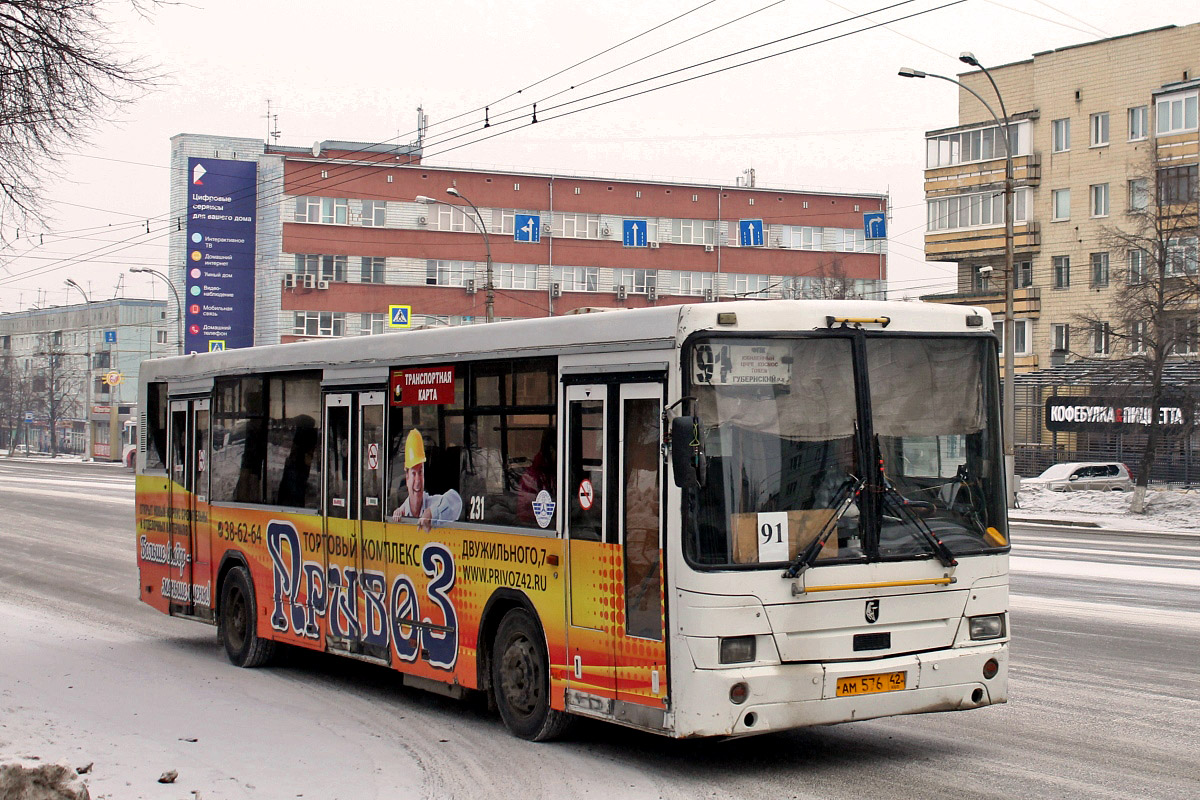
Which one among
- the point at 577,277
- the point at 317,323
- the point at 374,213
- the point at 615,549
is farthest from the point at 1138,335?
the point at 317,323

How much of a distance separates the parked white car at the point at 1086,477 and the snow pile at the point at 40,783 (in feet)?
144

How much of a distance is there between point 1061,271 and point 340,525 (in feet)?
176

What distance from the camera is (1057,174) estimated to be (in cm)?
6019

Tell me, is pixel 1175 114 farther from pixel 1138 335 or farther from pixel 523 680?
pixel 523 680

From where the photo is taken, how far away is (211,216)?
72.8 meters

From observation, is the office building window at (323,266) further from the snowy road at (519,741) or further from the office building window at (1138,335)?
the snowy road at (519,741)

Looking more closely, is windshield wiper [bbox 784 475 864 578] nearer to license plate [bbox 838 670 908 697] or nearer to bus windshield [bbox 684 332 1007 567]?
bus windshield [bbox 684 332 1007 567]

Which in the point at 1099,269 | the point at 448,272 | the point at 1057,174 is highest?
the point at 1057,174

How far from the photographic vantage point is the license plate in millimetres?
8031

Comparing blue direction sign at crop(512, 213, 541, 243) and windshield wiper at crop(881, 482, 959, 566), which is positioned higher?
blue direction sign at crop(512, 213, 541, 243)

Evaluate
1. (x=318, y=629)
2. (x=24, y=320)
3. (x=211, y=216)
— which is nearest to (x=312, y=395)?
(x=318, y=629)

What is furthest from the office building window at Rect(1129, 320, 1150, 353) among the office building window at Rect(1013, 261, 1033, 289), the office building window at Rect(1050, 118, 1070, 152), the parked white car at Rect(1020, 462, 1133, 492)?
the office building window at Rect(1050, 118, 1070, 152)

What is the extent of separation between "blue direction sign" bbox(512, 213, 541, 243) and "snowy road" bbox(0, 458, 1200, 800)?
52200mm

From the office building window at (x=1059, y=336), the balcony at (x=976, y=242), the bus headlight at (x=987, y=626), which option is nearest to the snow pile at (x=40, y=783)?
the bus headlight at (x=987, y=626)
